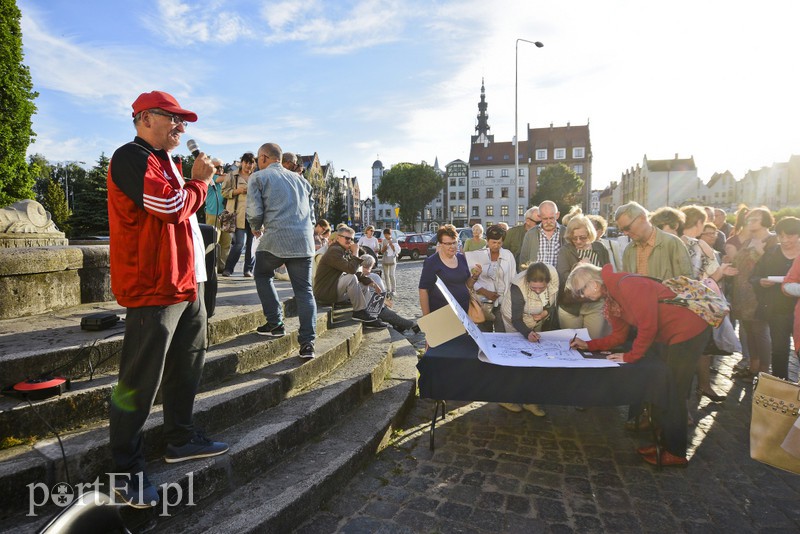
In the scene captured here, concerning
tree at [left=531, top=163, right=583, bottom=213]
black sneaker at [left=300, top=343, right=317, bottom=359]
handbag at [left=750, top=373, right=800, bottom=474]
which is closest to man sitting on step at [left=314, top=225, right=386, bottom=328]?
black sneaker at [left=300, top=343, right=317, bottom=359]

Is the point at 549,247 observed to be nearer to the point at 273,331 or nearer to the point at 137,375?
the point at 273,331

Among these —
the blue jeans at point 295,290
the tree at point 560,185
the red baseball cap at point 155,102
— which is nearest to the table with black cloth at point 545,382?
the blue jeans at point 295,290

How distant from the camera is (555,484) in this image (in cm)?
304

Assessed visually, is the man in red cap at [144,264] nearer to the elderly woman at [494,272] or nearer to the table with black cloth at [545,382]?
the table with black cloth at [545,382]

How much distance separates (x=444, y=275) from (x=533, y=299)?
0.92 metres

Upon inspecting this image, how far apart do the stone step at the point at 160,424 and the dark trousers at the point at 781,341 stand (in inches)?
177

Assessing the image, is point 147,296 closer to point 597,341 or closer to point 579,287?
point 579,287

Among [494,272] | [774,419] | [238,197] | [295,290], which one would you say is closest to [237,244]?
[238,197]

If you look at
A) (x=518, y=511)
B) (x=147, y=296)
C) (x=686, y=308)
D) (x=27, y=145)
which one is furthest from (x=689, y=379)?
(x=27, y=145)

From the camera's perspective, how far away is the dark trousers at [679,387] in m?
3.23

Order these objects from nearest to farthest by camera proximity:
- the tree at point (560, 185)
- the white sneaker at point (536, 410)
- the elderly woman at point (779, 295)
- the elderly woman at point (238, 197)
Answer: the white sneaker at point (536, 410) → the elderly woman at point (779, 295) → the elderly woman at point (238, 197) → the tree at point (560, 185)

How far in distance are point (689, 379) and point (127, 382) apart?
3656 mm

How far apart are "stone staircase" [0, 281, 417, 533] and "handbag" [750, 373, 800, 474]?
242 centimetres

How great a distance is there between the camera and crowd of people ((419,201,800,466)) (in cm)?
326
